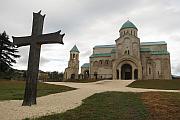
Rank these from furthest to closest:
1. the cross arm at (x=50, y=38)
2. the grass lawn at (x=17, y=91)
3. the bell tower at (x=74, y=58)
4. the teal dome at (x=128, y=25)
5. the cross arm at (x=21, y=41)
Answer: the bell tower at (x=74, y=58) < the teal dome at (x=128, y=25) < the grass lawn at (x=17, y=91) < the cross arm at (x=21, y=41) < the cross arm at (x=50, y=38)

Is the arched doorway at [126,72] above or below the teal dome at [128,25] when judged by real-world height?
below

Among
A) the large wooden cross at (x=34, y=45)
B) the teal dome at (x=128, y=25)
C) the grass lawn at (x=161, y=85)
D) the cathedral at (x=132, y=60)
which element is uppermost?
the teal dome at (x=128, y=25)

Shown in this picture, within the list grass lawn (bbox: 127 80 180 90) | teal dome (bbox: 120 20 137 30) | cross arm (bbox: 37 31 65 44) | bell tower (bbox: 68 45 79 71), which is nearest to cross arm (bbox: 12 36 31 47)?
cross arm (bbox: 37 31 65 44)

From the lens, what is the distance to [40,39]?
39.8 ft

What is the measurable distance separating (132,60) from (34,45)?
129 feet

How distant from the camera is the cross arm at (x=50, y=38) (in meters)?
11.7

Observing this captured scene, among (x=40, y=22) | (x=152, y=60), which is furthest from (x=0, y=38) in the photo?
(x=152, y=60)

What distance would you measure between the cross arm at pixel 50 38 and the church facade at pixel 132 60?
3915 centimetres

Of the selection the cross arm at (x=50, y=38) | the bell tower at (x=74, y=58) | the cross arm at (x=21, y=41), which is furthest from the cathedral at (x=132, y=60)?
the cross arm at (x=50, y=38)

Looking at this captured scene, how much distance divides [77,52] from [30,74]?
178ft

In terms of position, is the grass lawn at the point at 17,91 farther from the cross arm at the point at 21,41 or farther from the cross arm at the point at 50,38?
the cross arm at the point at 50,38

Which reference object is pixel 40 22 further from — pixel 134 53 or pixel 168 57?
pixel 168 57

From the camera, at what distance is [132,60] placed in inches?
1940

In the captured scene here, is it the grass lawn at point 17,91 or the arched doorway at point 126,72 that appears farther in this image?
the arched doorway at point 126,72
